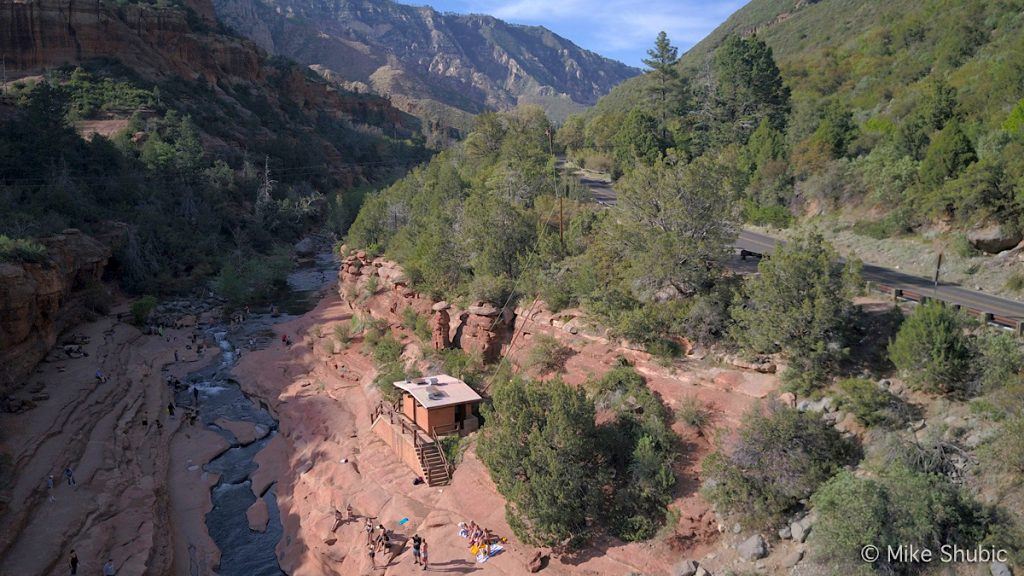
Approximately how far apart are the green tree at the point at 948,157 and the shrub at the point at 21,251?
4175cm

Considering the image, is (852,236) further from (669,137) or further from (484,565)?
(484,565)

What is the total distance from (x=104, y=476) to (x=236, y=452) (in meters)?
5.27

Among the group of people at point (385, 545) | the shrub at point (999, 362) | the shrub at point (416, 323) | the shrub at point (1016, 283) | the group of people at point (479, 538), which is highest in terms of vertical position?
the shrub at point (1016, 283)

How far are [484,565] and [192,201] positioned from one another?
5266 cm

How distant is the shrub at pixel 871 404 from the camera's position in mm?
14867

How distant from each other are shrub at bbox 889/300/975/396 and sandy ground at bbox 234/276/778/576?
3466 mm

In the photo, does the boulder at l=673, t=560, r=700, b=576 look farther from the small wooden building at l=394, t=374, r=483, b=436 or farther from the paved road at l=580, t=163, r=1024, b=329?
the small wooden building at l=394, t=374, r=483, b=436

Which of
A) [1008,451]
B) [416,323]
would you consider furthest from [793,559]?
[416,323]

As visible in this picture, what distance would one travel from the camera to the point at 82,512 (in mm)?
20594

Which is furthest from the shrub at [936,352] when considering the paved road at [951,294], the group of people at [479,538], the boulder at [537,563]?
the group of people at [479,538]

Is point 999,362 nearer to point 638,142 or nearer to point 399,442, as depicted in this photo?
point 399,442

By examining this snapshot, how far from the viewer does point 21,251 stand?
30266mm

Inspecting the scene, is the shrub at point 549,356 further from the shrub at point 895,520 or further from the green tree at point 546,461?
the shrub at point 895,520

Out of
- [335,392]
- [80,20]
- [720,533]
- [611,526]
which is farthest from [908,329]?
[80,20]
